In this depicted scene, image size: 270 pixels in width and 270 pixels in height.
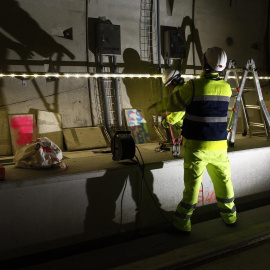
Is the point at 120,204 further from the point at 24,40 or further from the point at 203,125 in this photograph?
the point at 24,40

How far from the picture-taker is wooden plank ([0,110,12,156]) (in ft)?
16.6

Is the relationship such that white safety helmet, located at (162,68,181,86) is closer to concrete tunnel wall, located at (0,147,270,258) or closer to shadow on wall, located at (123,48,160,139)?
concrete tunnel wall, located at (0,147,270,258)

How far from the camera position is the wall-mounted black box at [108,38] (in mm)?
5559

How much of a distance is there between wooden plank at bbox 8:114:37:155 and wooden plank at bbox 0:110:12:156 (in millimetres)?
89

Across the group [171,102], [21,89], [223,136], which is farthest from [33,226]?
[21,89]

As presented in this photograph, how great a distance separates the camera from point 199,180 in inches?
137

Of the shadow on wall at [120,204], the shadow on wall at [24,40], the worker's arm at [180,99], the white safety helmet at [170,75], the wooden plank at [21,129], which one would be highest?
the shadow on wall at [24,40]

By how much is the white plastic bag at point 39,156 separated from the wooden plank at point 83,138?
1618 mm

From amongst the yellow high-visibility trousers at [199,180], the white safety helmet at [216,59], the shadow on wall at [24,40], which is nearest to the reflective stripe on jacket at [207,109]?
the white safety helmet at [216,59]

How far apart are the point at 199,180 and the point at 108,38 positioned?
3.48 meters

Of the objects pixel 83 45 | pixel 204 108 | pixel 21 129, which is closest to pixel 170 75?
pixel 204 108

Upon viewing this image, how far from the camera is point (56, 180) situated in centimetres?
335

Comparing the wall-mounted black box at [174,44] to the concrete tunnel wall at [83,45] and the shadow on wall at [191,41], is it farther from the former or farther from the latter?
the shadow on wall at [191,41]

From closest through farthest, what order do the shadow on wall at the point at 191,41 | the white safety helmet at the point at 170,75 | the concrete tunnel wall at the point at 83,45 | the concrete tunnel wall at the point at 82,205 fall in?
the concrete tunnel wall at the point at 82,205
the white safety helmet at the point at 170,75
the concrete tunnel wall at the point at 83,45
the shadow on wall at the point at 191,41
